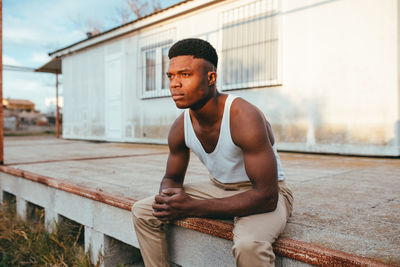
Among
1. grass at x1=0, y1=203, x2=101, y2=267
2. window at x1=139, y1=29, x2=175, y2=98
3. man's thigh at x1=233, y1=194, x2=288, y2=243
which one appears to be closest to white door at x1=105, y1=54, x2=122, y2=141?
window at x1=139, y1=29, x2=175, y2=98

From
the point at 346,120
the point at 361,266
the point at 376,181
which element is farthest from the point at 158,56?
the point at 361,266

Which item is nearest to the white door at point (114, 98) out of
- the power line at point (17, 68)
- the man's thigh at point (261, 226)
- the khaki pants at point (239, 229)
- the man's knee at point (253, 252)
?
the power line at point (17, 68)

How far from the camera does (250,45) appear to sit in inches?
241

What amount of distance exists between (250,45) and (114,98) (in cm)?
482

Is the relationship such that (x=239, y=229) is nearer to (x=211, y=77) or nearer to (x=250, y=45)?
(x=211, y=77)

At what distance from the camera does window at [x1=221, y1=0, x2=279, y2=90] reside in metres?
5.80

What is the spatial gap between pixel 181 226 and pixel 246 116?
0.76 meters

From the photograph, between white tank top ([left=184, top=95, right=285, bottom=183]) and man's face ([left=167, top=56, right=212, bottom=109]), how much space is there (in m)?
0.14

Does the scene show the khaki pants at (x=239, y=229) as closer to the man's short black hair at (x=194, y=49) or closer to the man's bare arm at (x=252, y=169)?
the man's bare arm at (x=252, y=169)

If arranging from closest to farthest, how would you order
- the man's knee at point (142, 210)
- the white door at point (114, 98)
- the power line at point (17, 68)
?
1. the man's knee at point (142, 210)
2. the white door at point (114, 98)
3. the power line at point (17, 68)

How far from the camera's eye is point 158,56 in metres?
8.16

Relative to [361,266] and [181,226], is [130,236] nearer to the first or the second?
[181,226]

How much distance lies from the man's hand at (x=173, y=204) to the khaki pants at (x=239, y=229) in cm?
13

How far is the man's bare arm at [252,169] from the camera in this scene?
1387 mm
